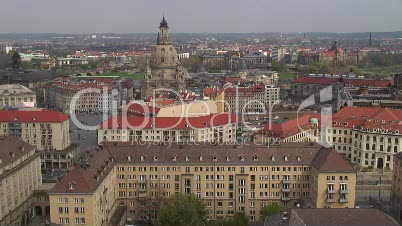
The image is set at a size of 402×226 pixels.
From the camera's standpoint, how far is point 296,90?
15450 cm

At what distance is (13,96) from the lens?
401 feet

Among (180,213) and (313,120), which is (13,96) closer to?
(313,120)

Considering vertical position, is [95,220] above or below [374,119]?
below

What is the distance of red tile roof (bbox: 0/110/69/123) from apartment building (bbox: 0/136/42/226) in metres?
15.6

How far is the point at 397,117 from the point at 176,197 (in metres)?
41.3

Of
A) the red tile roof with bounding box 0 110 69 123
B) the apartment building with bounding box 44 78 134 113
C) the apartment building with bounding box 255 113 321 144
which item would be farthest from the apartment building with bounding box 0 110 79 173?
the apartment building with bounding box 44 78 134 113

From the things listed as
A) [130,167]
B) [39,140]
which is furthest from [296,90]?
[130,167]

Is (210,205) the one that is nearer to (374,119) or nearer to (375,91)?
(374,119)

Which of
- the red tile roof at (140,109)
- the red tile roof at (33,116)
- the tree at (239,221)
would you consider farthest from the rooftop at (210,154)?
the red tile roof at (140,109)

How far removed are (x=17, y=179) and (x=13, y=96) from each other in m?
69.9

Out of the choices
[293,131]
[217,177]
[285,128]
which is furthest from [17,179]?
[293,131]

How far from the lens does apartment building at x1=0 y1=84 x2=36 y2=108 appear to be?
396 feet

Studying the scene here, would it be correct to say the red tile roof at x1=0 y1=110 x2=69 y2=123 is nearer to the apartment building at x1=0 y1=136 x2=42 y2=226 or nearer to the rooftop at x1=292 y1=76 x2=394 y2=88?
the apartment building at x1=0 y1=136 x2=42 y2=226

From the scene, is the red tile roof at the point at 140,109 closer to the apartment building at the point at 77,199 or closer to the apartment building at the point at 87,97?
the apartment building at the point at 87,97
